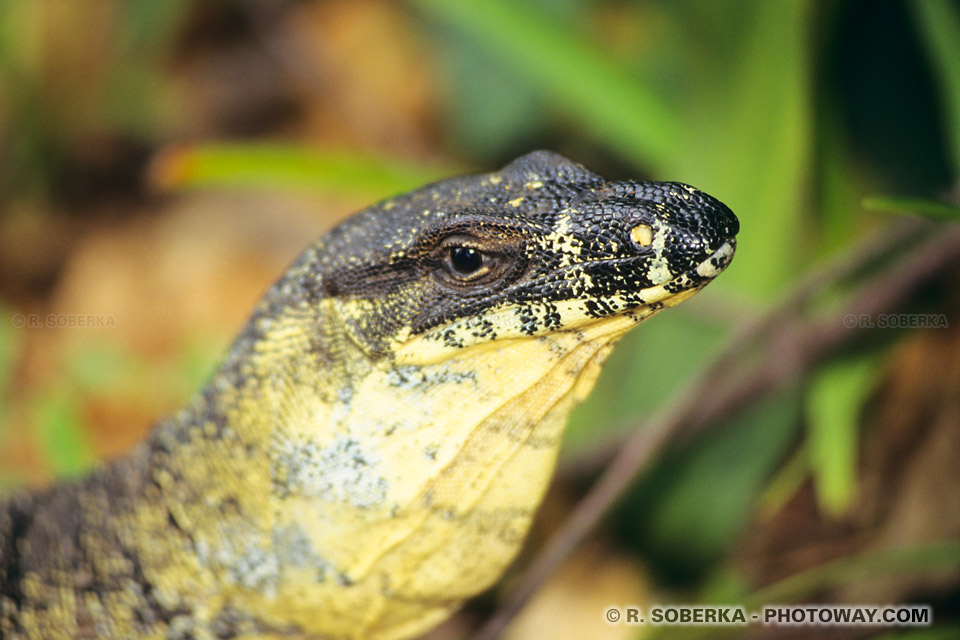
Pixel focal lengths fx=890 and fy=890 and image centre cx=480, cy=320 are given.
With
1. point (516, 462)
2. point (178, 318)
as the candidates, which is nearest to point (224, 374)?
point (516, 462)

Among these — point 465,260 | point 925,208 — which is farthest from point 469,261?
point 925,208

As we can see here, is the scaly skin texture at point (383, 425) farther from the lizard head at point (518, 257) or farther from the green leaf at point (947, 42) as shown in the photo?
the green leaf at point (947, 42)

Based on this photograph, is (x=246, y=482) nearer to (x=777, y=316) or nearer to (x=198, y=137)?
(x=777, y=316)

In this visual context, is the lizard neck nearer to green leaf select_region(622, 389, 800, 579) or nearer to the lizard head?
the lizard head

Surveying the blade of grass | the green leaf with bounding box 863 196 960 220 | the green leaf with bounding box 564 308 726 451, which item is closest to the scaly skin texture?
the green leaf with bounding box 863 196 960 220

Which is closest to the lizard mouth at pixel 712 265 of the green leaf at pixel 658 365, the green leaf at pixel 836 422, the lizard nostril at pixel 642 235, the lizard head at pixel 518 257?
the lizard head at pixel 518 257

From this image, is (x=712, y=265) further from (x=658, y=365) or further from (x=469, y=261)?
(x=658, y=365)

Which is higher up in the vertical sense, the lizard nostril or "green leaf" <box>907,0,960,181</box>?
"green leaf" <box>907,0,960,181</box>
